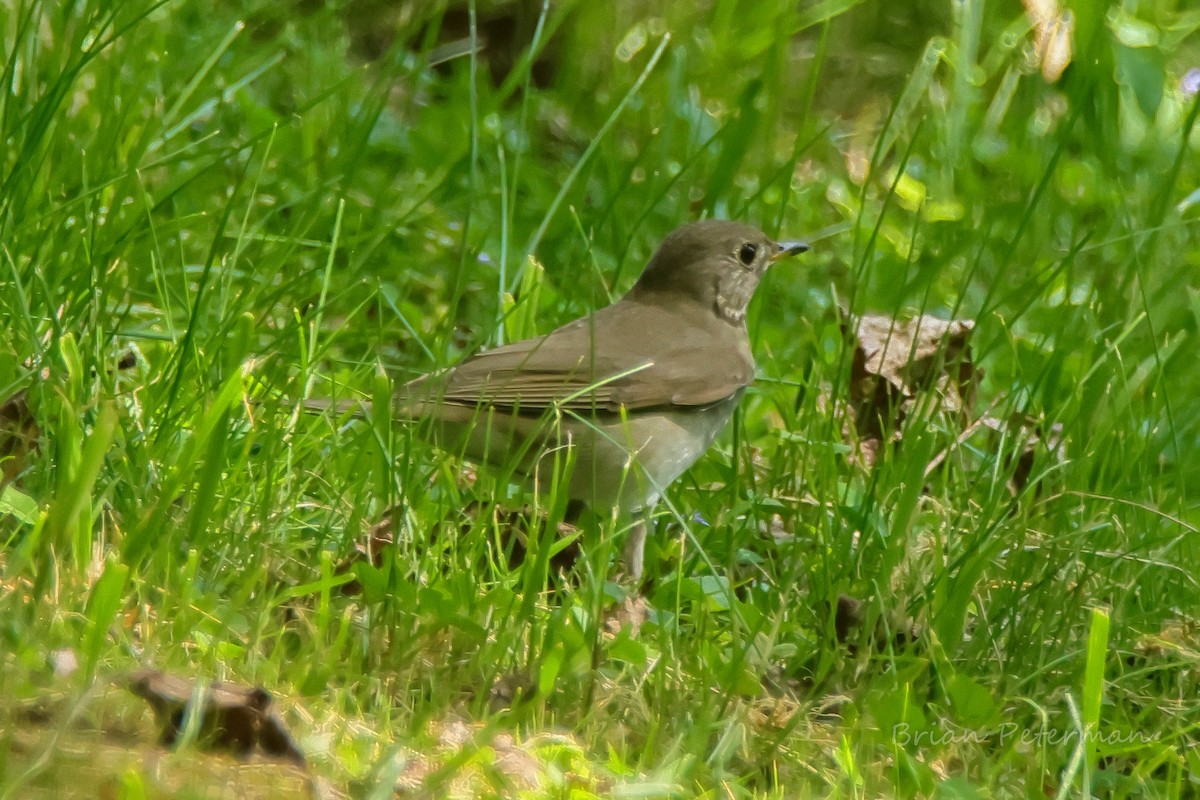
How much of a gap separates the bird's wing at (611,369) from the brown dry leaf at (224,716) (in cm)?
167

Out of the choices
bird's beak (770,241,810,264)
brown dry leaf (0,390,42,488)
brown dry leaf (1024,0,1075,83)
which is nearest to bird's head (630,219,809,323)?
bird's beak (770,241,810,264)

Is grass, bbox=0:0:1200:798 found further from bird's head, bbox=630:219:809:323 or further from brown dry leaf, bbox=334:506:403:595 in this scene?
bird's head, bbox=630:219:809:323

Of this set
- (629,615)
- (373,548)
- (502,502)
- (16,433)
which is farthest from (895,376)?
(16,433)

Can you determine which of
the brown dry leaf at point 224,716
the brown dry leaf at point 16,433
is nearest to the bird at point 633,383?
the brown dry leaf at point 16,433

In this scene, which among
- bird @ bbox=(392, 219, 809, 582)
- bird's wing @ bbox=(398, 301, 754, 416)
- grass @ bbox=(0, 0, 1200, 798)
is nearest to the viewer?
grass @ bbox=(0, 0, 1200, 798)

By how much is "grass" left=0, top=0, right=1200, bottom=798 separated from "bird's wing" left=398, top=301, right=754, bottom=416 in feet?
0.53

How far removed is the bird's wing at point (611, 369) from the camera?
15.3 feet

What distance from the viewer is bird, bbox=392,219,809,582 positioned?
4547mm

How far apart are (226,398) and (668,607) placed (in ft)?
3.81

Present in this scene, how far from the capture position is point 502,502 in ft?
13.6

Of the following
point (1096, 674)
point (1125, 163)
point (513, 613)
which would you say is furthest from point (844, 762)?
point (1125, 163)

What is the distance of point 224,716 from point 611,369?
2513mm

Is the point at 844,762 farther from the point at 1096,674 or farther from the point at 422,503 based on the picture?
the point at 422,503

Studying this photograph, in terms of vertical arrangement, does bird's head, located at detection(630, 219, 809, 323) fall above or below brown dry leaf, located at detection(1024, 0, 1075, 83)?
below
